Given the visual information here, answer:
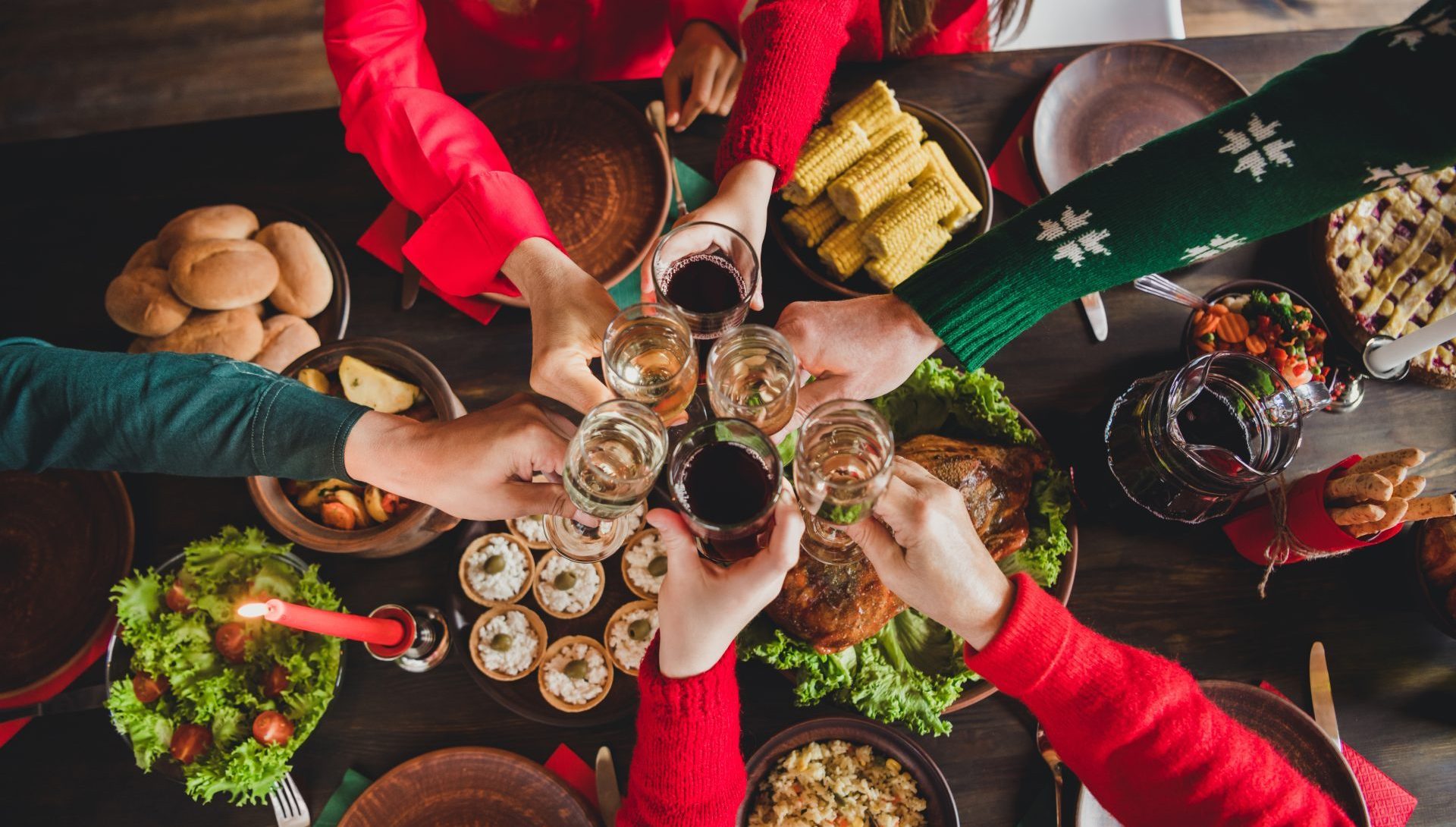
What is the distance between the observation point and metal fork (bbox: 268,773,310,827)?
1661mm

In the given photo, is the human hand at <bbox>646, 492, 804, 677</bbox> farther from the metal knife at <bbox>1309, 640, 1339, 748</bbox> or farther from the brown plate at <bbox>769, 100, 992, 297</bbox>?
the metal knife at <bbox>1309, 640, 1339, 748</bbox>

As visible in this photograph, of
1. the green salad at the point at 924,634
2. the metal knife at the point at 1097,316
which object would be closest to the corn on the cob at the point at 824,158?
the green salad at the point at 924,634

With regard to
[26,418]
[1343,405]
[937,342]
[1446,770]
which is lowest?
[1446,770]

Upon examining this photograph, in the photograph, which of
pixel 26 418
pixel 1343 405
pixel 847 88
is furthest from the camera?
pixel 847 88

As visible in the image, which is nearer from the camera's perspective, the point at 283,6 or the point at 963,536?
the point at 963,536

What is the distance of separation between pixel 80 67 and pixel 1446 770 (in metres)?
5.94

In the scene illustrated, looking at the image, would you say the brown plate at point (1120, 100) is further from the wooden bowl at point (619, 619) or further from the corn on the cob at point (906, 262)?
the wooden bowl at point (619, 619)

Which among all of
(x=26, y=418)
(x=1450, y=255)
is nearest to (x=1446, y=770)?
(x=1450, y=255)

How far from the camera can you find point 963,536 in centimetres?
136

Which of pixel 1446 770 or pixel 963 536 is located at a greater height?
pixel 963 536

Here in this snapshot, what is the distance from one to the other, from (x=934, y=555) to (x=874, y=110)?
1212 mm

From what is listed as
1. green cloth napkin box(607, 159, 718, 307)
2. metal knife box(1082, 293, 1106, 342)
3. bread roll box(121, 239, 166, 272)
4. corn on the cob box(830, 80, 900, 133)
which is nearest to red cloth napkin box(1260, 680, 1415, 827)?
metal knife box(1082, 293, 1106, 342)

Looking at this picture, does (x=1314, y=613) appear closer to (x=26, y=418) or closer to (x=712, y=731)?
(x=712, y=731)

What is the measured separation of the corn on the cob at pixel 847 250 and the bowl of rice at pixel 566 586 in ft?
3.16
